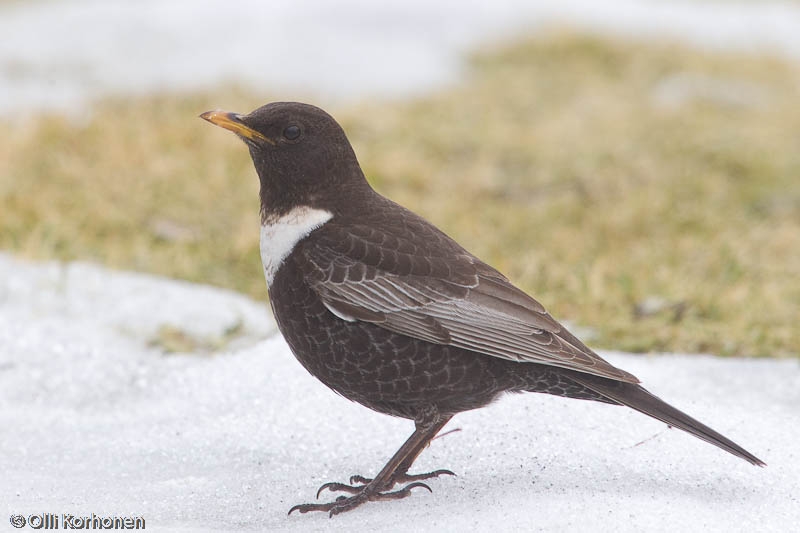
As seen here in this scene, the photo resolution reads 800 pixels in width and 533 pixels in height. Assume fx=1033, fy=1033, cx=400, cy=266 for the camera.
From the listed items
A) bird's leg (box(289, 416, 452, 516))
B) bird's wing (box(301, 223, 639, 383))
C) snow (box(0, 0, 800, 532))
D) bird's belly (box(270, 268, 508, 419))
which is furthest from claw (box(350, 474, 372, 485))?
bird's wing (box(301, 223, 639, 383))

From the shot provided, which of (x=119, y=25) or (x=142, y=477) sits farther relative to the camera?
(x=119, y=25)

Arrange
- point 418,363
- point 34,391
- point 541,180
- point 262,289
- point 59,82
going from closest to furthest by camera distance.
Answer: point 418,363, point 34,391, point 262,289, point 541,180, point 59,82

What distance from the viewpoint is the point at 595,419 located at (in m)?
4.19

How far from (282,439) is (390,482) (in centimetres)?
64

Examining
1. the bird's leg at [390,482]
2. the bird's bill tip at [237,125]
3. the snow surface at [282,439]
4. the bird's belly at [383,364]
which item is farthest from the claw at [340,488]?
the bird's bill tip at [237,125]

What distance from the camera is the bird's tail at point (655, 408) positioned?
11.1 feet

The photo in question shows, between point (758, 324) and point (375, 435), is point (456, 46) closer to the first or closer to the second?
point (758, 324)

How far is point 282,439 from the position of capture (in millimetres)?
4145

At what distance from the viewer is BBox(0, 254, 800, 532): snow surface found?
3379 mm

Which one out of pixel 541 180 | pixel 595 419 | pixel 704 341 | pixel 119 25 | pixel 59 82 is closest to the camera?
pixel 595 419

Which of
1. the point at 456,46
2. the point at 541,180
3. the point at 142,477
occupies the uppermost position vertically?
the point at 456,46

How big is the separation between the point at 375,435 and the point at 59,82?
7.53 m

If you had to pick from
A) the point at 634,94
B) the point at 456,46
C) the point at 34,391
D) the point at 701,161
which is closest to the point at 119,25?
the point at 456,46

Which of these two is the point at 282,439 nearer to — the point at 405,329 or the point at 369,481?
the point at 369,481
